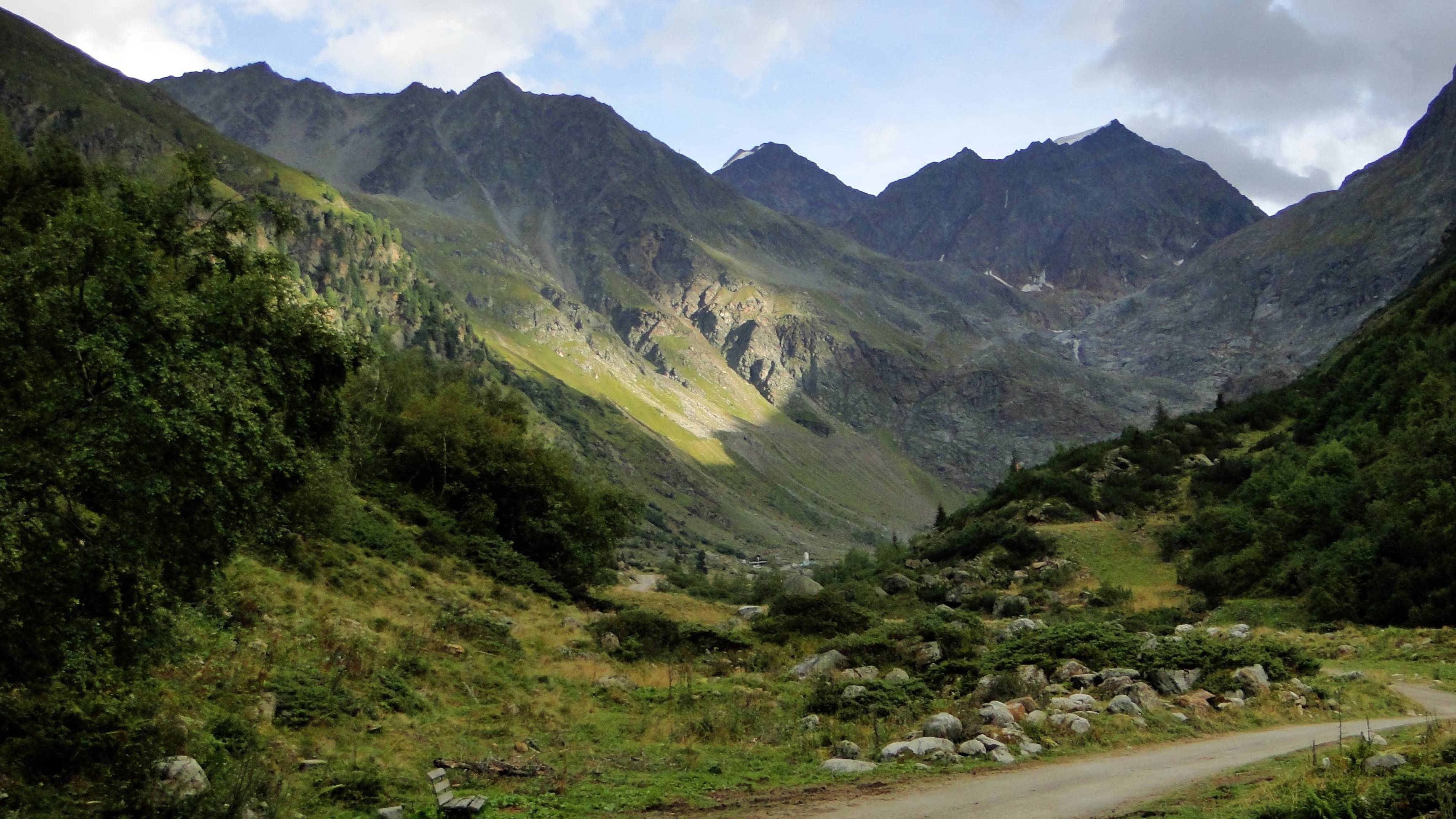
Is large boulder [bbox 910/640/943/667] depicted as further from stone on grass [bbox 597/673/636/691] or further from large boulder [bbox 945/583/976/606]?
large boulder [bbox 945/583/976/606]

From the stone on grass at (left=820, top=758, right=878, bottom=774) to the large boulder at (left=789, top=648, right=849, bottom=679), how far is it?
9.43 m

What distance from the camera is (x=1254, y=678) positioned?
62.1 ft

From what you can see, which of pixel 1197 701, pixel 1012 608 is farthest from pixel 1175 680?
pixel 1012 608

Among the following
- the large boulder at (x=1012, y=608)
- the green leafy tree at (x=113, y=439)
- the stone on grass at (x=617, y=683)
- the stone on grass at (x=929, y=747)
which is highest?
the green leafy tree at (x=113, y=439)

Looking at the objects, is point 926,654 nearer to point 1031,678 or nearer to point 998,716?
point 1031,678

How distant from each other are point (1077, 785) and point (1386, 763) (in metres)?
3.67

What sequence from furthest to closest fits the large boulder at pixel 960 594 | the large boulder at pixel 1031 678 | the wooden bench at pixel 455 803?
1. the large boulder at pixel 960 594
2. the large boulder at pixel 1031 678
3. the wooden bench at pixel 455 803

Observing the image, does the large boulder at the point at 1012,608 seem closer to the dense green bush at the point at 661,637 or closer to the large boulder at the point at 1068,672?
the dense green bush at the point at 661,637

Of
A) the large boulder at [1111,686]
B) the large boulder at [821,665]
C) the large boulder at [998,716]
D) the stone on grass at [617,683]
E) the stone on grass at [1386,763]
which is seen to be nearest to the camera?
the stone on grass at [1386,763]

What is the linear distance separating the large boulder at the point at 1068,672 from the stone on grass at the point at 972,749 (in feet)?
20.5

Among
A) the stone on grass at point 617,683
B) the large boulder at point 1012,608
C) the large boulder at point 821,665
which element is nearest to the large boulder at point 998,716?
the large boulder at point 821,665

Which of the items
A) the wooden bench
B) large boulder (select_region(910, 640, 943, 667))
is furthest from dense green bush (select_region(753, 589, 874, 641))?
the wooden bench

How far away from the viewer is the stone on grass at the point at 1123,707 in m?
→ 16.9

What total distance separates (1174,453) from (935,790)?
60.2 m
